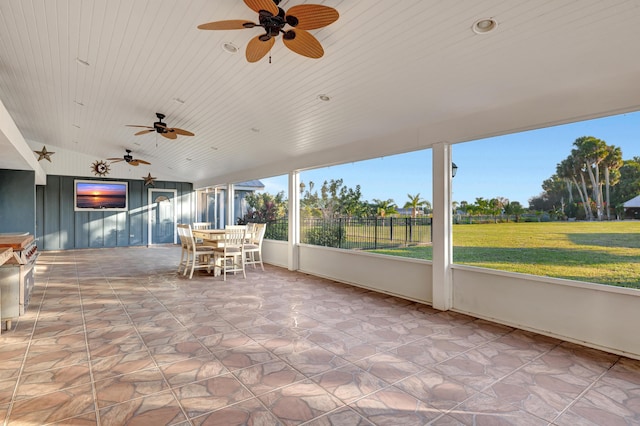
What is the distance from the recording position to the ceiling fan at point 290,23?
205 cm

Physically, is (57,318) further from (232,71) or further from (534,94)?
(534,94)

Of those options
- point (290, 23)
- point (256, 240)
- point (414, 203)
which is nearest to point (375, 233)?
point (414, 203)

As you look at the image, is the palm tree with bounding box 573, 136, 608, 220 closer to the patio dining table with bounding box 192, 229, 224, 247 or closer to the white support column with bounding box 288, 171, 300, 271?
the white support column with bounding box 288, 171, 300, 271

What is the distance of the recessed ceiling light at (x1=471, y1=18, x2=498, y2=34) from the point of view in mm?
2402

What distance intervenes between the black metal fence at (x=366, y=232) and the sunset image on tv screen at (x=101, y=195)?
7.29 metres

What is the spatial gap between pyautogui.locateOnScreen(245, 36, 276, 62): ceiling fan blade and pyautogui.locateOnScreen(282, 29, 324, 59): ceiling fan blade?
0.13 meters

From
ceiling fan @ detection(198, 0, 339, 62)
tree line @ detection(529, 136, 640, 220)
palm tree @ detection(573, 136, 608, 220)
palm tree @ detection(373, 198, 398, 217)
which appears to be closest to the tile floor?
tree line @ detection(529, 136, 640, 220)

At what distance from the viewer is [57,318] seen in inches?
151

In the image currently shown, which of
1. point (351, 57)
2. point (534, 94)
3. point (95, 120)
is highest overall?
point (95, 120)

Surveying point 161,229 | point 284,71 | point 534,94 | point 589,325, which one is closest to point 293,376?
point 589,325

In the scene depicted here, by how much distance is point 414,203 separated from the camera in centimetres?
505

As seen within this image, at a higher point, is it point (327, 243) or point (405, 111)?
point (405, 111)

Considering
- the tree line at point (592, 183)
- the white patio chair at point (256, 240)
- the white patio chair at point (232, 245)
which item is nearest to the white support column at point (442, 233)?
the tree line at point (592, 183)

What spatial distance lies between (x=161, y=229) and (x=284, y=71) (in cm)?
983
